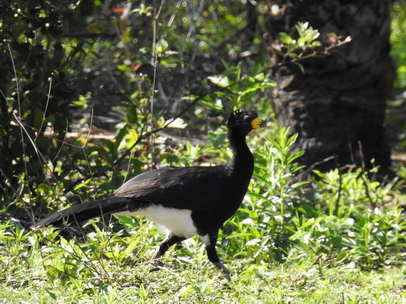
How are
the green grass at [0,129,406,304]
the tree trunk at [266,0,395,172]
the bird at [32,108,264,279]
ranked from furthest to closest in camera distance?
the tree trunk at [266,0,395,172]
the bird at [32,108,264,279]
the green grass at [0,129,406,304]

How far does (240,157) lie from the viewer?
5.73 meters

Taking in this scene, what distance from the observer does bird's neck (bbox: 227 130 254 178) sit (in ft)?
18.7

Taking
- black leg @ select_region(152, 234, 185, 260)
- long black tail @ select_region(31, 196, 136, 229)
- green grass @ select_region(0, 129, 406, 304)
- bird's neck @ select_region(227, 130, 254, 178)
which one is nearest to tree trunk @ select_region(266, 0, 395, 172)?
green grass @ select_region(0, 129, 406, 304)

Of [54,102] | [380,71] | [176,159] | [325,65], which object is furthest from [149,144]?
[380,71]

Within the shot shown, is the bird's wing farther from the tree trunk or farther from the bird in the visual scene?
the tree trunk

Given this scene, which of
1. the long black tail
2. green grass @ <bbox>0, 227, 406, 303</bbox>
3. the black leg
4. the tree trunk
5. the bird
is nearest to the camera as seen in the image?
green grass @ <bbox>0, 227, 406, 303</bbox>

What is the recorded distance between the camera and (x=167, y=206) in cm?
554

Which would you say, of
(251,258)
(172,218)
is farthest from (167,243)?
(251,258)

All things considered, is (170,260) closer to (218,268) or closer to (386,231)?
(218,268)

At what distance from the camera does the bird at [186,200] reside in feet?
17.9

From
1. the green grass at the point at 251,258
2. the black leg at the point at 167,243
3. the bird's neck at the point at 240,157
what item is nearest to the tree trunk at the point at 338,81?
the green grass at the point at 251,258

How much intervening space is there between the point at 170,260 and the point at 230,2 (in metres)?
7.10

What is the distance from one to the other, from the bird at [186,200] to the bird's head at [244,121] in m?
0.03

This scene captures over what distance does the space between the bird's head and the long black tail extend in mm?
937
